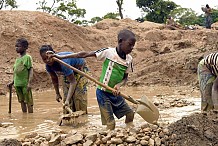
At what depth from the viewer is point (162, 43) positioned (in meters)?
17.2

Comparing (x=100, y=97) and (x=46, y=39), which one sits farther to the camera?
(x=46, y=39)

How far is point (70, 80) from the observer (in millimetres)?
5883

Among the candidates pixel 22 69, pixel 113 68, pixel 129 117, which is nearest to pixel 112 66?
pixel 113 68

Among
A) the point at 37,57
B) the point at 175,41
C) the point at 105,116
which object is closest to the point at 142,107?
the point at 105,116

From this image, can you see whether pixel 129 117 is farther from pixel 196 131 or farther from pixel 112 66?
pixel 196 131

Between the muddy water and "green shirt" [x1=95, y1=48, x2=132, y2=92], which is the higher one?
"green shirt" [x1=95, y1=48, x2=132, y2=92]

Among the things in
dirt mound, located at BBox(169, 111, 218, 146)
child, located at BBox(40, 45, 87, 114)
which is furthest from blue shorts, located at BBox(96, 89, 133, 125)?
dirt mound, located at BBox(169, 111, 218, 146)

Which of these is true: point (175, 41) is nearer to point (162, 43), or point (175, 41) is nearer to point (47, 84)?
point (162, 43)

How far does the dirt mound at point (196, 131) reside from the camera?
3.78 m

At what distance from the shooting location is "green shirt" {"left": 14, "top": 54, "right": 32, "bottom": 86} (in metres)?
6.97

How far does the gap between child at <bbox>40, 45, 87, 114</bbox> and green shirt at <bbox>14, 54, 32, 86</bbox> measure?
0.89 metres

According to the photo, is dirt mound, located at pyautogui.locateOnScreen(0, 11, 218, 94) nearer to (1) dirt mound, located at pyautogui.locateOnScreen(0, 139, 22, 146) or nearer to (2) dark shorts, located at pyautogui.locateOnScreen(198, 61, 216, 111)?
(2) dark shorts, located at pyautogui.locateOnScreen(198, 61, 216, 111)

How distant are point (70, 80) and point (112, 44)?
1200cm

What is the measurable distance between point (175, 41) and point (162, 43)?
0.72 metres
